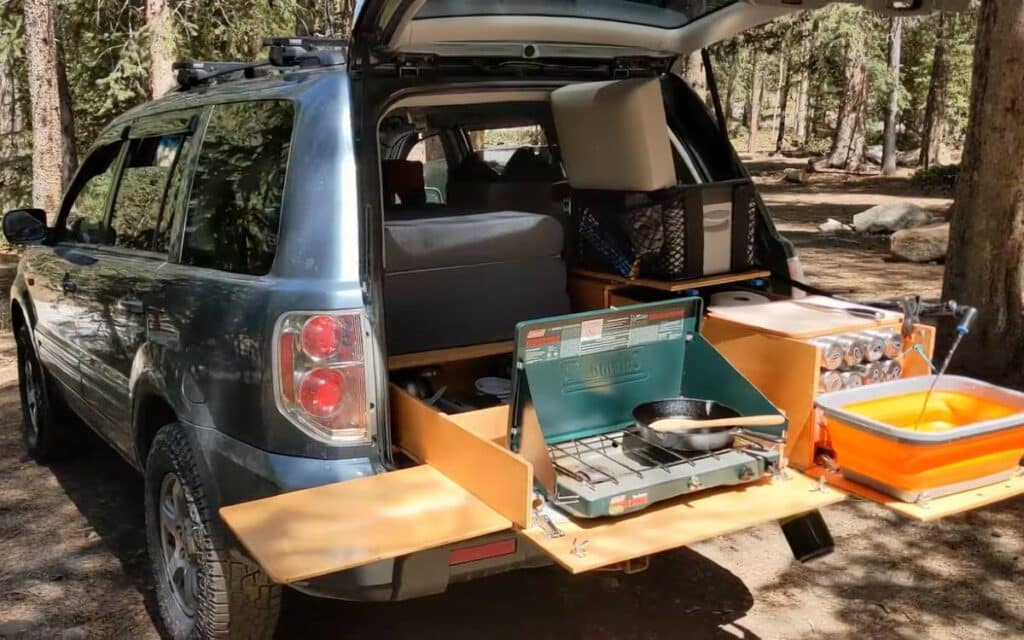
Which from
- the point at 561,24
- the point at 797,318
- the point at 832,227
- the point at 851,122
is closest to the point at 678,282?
the point at 797,318

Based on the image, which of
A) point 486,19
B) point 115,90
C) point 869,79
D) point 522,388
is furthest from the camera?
point 869,79

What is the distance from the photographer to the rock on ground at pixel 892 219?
596 inches

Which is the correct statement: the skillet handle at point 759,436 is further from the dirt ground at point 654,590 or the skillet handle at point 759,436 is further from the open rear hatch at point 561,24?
the open rear hatch at point 561,24

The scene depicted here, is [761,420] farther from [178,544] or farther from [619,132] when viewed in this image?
[178,544]

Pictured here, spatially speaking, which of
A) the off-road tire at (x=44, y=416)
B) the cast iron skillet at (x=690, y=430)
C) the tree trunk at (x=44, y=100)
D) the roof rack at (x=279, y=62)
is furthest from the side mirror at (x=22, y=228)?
the tree trunk at (x=44, y=100)

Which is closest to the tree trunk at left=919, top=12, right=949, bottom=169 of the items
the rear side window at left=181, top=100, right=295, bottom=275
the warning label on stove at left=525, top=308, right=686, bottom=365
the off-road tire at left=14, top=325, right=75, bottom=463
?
the off-road tire at left=14, top=325, right=75, bottom=463

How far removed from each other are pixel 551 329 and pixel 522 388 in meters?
0.23

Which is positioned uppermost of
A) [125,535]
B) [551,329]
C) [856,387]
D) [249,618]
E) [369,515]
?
[551,329]

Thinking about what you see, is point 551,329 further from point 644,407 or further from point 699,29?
point 699,29

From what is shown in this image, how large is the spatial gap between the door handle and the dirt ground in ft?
4.06

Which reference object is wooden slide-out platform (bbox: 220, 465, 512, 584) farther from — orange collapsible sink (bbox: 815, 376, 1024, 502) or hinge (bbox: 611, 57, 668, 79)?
hinge (bbox: 611, 57, 668, 79)

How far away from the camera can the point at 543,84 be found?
3812mm

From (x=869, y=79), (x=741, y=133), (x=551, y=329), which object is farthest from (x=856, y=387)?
(x=741, y=133)

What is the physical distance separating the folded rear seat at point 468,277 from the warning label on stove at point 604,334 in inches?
28.3
